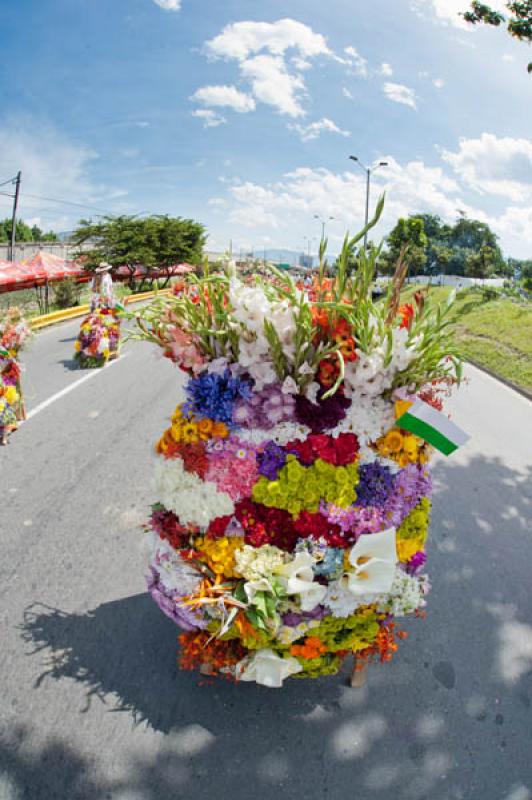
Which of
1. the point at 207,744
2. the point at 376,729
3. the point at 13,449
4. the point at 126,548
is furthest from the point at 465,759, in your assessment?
the point at 13,449

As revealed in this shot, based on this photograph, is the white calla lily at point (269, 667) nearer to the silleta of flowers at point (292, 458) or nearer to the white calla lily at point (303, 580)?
the silleta of flowers at point (292, 458)

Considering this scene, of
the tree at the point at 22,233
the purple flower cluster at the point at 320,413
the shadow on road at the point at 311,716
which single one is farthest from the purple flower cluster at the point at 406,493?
the tree at the point at 22,233

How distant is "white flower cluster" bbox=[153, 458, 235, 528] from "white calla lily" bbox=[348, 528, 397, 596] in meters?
0.71

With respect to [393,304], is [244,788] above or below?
below

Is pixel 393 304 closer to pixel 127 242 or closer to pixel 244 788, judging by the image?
pixel 244 788

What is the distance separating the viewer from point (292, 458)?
2.85 m

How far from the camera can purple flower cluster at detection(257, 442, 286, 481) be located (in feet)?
9.36

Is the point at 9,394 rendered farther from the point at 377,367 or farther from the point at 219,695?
the point at 377,367

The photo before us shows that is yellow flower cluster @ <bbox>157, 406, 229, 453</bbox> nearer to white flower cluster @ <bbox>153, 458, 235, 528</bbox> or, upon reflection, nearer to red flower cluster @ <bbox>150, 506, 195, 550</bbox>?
white flower cluster @ <bbox>153, 458, 235, 528</bbox>

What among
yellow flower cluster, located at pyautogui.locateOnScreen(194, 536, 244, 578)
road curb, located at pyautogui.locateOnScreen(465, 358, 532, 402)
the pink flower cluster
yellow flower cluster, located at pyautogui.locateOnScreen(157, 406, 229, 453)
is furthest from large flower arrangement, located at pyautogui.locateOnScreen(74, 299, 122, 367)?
yellow flower cluster, located at pyautogui.locateOnScreen(194, 536, 244, 578)

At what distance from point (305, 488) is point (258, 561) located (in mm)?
451

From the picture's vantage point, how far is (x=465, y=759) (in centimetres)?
296

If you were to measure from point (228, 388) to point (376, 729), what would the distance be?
7.10 ft

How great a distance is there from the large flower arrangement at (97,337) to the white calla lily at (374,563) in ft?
33.6
